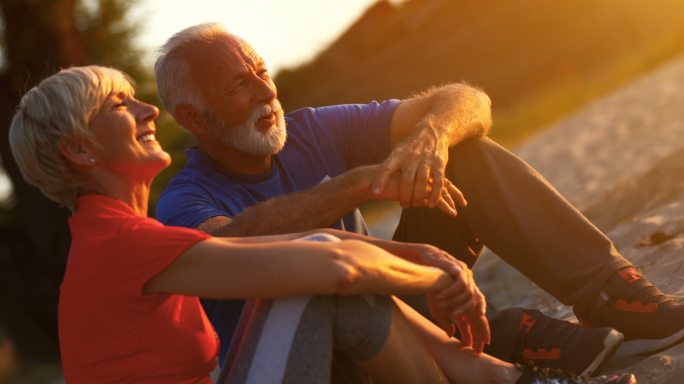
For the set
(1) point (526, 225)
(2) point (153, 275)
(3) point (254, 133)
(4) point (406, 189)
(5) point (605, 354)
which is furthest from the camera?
(3) point (254, 133)

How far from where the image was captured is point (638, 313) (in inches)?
154

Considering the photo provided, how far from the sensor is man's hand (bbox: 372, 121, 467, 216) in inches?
154

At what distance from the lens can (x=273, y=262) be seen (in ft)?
9.71

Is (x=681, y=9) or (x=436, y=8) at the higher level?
(x=681, y=9)

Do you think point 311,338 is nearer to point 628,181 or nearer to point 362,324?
point 362,324

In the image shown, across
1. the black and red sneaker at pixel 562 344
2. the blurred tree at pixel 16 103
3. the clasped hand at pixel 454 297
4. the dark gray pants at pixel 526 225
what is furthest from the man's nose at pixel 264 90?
the blurred tree at pixel 16 103

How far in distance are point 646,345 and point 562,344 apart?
0.94 ft

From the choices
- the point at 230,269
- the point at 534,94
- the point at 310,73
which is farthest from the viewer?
the point at 310,73

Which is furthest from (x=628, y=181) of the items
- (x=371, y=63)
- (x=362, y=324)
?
(x=371, y=63)

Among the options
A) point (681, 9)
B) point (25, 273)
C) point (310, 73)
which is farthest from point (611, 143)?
point (310, 73)

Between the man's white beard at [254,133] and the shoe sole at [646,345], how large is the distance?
4.76 feet

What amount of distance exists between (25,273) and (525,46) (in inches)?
575

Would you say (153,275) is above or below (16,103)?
above

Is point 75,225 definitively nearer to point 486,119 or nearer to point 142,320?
point 142,320
